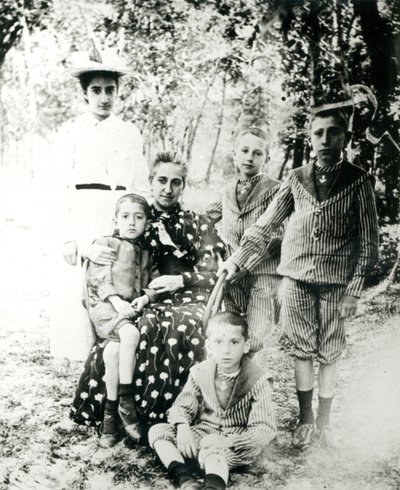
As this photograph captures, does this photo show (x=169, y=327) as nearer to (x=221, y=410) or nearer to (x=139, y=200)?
(x=221, y=410)

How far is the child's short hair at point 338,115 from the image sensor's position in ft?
7.65

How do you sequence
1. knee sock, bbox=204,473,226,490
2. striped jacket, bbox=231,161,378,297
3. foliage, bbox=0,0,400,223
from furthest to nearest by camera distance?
foliage, bbox=0,0,400,223 → striped jacket, bbox=231,161,378,297 → knee sock, bbox=204,473,226,490

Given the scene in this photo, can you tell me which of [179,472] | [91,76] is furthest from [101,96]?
[179,472]

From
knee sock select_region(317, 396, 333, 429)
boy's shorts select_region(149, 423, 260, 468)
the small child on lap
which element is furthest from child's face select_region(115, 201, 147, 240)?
knee sock select_region(317, 396, 333, 429)

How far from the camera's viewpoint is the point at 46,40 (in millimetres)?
2467

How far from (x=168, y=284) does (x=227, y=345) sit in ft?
1.14

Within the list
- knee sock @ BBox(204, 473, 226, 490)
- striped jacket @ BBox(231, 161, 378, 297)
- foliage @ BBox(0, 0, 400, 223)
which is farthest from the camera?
foliage @ BBox(0, 0, 400, 223)

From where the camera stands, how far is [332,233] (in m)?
2.26

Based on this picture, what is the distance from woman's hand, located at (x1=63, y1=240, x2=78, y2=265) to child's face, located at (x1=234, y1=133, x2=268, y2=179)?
2.54 ft

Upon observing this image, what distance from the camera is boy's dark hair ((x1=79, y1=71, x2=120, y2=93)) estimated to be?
2398 millimetres

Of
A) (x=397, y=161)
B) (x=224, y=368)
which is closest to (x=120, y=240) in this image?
(x=224, y=368)

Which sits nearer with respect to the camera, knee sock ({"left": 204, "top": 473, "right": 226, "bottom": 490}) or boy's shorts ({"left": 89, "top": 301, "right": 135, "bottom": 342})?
knee sock ({"left": 204, "top": 473, "right": 226, "bottom": 490})

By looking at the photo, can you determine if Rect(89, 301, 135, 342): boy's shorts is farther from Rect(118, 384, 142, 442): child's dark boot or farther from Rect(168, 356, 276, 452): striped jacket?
Rect(168, 356, 276, 452): striped jacket

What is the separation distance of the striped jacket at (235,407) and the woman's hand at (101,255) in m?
0.57
